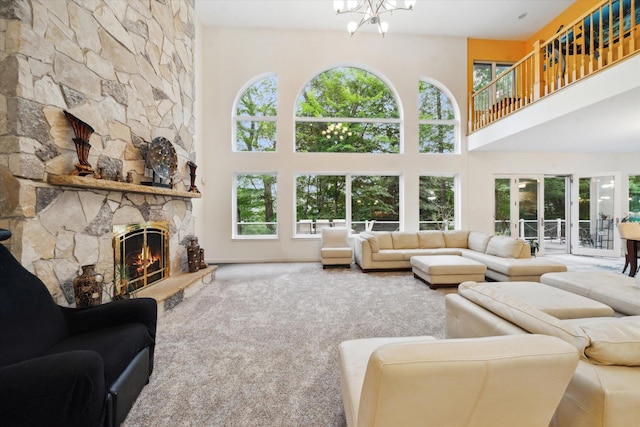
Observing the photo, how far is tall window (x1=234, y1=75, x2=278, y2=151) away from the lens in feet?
19.6

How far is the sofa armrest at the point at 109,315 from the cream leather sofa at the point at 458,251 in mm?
3636

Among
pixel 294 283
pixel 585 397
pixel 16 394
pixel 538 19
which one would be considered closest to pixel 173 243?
pixel 294 283

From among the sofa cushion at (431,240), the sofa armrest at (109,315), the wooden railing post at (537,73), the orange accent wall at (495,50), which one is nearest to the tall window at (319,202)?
the sofa cushion at (431,240)

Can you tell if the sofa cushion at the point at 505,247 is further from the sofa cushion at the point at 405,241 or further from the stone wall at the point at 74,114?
the stone wall at the point at 74,114

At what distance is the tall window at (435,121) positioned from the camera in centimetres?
634

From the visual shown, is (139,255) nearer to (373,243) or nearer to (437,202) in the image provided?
(373,243)

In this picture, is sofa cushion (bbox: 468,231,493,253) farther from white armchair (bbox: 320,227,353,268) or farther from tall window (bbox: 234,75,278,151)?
tall window (bbox: 234,75,278,151)

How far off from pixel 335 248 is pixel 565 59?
469 cm

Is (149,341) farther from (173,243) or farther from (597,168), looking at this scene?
(597,168)

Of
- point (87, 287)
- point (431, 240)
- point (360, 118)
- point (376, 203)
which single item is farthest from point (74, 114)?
point (431, 240)

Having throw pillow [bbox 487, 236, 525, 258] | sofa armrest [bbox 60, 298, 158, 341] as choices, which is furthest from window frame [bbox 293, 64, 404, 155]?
sofa armrest [bbox 60, 298, 158, 341]

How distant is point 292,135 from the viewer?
5906 mm

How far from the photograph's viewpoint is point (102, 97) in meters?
2.65

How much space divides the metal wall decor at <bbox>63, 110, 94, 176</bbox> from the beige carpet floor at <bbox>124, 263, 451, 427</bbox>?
1.61 meters
